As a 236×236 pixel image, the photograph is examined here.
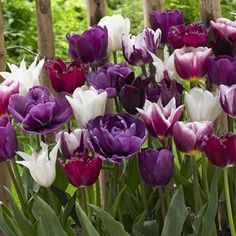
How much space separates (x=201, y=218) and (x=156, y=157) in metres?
0.14

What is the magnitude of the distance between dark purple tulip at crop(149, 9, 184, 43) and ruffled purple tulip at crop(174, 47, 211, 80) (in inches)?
6.6

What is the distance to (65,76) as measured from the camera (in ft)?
3.74

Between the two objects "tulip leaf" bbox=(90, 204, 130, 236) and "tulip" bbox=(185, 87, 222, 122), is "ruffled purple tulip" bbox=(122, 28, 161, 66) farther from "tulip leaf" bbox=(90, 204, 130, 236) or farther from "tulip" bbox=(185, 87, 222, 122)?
"tulip leaf" bbox=(90, 204, 130, 236)

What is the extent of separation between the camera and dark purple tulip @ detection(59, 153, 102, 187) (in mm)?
1025

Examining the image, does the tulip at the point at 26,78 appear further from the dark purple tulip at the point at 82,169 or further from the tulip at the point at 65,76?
the dark purple tulip at the point at 82,169

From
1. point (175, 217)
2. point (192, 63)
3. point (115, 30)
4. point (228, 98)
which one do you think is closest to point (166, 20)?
point (115, 30)

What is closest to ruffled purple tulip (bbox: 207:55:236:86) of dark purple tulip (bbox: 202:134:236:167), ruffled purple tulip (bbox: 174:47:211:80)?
ruffled purple tulip (bbox: 174:47:211:80)

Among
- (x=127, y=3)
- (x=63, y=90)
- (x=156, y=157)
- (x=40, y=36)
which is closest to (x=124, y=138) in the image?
(x=156, y=157)

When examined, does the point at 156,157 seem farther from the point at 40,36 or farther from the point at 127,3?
the point at 127,3

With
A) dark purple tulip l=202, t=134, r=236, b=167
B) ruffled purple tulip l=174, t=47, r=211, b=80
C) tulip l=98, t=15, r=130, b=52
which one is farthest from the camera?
tulip l=98, t=15, r=130, b=52

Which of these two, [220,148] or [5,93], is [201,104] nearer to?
[220,148]

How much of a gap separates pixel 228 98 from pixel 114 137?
0.18 metres

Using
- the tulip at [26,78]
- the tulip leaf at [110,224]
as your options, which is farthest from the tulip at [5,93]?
the tulip leaf at [110,224]

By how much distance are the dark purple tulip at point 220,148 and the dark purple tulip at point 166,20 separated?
13.7 inches
